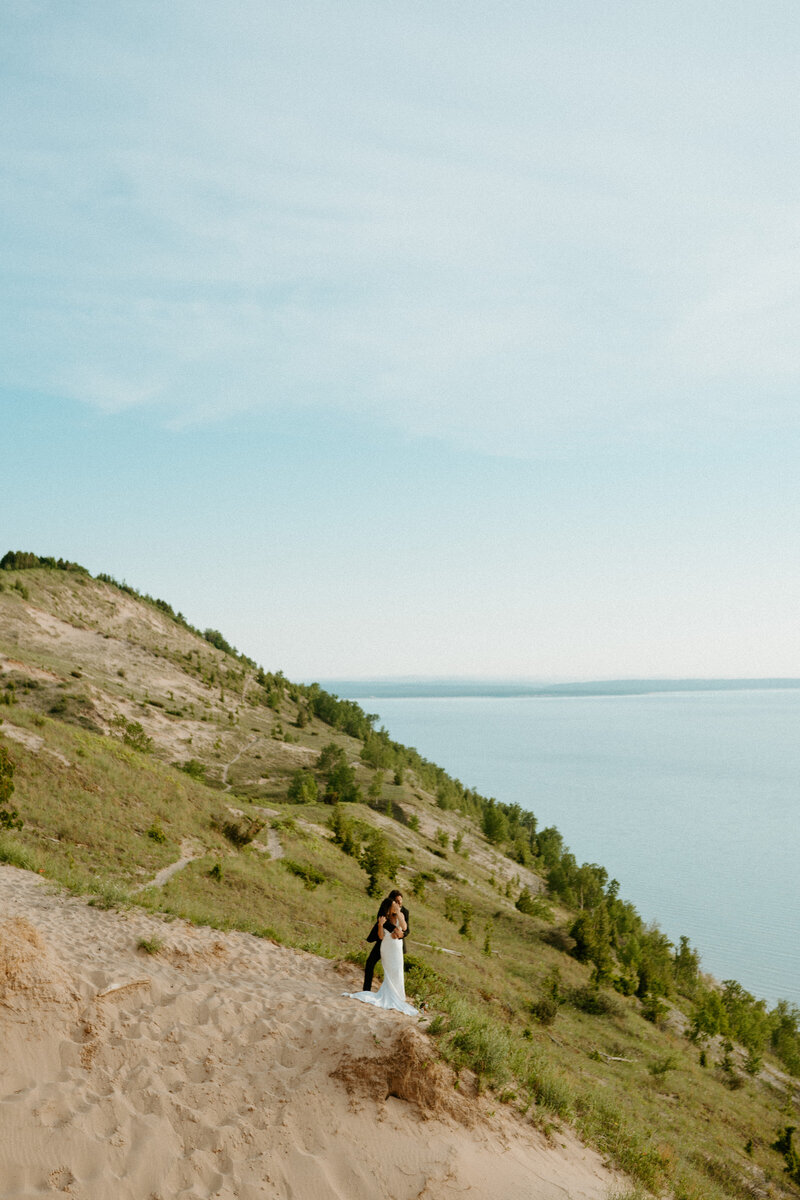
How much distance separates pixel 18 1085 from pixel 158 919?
8.02 meters

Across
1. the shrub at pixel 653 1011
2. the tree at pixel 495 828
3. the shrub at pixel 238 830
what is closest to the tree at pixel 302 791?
the shrub at pixel 238 830

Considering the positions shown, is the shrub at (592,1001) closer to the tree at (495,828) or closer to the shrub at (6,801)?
the shrub at (6,801)

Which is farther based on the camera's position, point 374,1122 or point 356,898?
point 356,898

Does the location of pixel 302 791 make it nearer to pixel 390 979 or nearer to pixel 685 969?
pixel 685 969

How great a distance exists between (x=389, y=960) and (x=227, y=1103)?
4575mm

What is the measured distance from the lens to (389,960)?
13164mm

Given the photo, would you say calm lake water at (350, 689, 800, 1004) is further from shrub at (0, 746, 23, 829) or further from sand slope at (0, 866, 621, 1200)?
sand slope at (0, 866, 621, 1200)

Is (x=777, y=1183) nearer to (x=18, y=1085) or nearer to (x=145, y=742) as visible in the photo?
(x=18, y=1085)

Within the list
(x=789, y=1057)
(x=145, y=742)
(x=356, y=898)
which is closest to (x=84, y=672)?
(x=145, y=742)

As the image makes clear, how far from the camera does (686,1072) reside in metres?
32.1

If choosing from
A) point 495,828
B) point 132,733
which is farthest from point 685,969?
→ point 132,733

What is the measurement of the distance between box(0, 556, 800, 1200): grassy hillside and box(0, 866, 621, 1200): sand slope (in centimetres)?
134

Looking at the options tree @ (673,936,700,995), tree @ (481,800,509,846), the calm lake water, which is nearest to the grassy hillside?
tree @ (673,936,700,995)

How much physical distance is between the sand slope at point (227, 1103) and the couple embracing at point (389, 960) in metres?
0.88
